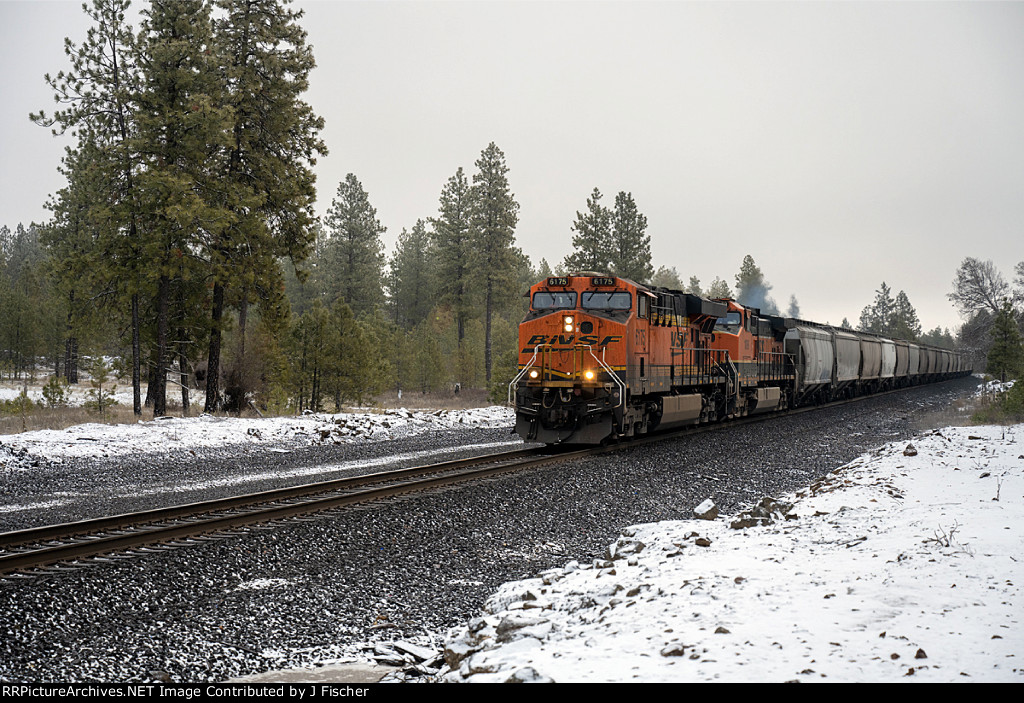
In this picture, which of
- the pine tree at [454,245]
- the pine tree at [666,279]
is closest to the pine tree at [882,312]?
the pine tree at [666,279]

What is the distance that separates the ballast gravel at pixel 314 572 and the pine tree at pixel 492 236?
40587 millimetres

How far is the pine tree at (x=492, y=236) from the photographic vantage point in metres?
53.7

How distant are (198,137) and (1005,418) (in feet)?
82.1

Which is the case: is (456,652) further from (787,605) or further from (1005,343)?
(1005,343)

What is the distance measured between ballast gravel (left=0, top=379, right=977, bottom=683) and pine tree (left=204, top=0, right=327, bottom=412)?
39.9 feet

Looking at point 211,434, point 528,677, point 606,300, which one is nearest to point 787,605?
point 528,677

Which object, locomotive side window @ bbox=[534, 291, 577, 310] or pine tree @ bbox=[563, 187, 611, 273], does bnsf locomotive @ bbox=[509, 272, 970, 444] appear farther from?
pine tree @ bbox=[563, 187, 611, 273]

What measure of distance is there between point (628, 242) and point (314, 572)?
176 feet

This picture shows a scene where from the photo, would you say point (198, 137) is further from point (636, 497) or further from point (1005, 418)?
point (1005, 418)

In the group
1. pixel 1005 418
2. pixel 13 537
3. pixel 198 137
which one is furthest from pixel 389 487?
pixel 1005 418

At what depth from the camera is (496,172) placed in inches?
2168

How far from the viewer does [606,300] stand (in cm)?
1596

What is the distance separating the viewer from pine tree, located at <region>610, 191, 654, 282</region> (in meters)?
57.9

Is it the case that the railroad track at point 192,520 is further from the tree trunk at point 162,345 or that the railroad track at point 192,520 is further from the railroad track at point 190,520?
the tree trunk at point 162,345
